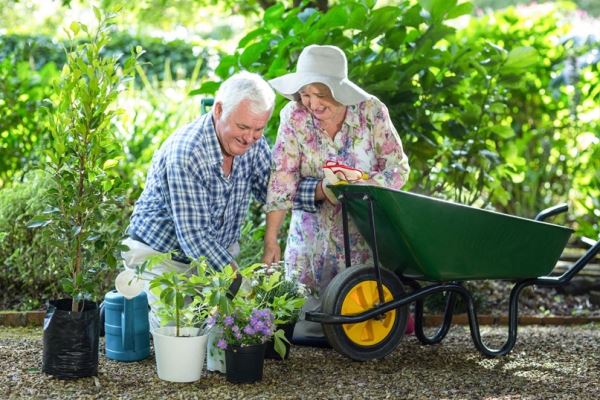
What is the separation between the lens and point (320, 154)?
3.30 meters

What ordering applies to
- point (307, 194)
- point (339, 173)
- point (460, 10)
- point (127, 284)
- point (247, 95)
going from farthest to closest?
point (460, 10), point (307, 194), point (339, 173), point (127, 284), point (247, 95)

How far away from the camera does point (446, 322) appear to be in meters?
3.44

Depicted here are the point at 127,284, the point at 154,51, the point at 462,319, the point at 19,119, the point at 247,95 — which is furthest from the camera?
the point at 154,51

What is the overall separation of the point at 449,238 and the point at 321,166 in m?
0.57

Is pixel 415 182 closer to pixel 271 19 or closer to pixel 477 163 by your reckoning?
pixel 477 163

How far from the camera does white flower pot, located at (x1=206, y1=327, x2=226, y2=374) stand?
2912mm

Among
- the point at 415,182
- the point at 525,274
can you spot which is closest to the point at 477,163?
the point at 415,182

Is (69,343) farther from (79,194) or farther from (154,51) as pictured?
(154,51)

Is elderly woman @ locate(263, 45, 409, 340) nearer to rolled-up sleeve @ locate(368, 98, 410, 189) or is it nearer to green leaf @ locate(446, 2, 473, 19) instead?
rolled-up sleeve @ locate(368, 98, 410, 189)

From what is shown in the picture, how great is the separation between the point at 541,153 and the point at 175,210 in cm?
327

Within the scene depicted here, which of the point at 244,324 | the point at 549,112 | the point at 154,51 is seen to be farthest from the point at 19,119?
the point at 154,51

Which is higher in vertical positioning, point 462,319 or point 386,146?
point 386,146

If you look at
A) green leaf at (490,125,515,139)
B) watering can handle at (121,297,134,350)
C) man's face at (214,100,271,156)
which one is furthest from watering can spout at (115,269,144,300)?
green leaf at (490,125,515,139)

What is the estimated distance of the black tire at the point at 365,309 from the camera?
3061 mm
